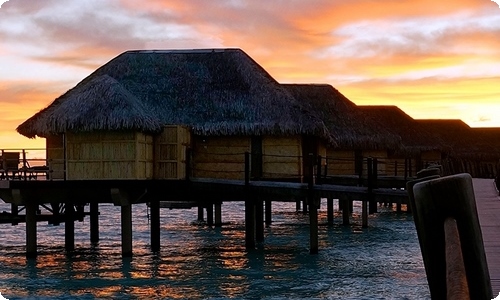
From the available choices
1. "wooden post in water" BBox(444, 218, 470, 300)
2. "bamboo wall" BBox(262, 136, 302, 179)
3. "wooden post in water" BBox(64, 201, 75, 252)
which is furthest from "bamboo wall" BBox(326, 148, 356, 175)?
"wooden post in water" BBox(444, 218, 470, 300)

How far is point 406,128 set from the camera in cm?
4316

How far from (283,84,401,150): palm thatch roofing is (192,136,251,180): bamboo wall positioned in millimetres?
11396

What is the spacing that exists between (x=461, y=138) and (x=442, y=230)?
50.0 m

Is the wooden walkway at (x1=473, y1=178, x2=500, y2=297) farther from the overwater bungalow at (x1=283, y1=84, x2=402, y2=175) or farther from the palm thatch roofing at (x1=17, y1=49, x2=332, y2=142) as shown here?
the overwater bungalow at (x1=283, y1=84, x2=402, y2=175)

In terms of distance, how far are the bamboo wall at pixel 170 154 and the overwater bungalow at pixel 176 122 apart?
0.03 meters

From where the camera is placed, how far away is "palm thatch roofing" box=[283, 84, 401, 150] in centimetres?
3341

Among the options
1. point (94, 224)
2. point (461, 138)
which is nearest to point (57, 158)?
point (94, 224)

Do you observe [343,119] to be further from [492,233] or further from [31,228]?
[492,233]

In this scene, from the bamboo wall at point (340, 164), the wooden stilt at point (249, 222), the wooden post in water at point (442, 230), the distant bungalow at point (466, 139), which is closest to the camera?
the wooden post in water at point (442, 230)

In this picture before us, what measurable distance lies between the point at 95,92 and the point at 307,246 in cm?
803

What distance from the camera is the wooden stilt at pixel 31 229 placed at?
2017cm

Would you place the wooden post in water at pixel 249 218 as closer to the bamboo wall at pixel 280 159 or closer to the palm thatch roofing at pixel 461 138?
the bamboo wall at pixel 280 159

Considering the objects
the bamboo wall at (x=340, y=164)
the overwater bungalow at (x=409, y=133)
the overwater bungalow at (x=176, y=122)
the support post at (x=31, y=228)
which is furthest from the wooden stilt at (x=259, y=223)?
the overwater bungalow at (x=409, y=133)

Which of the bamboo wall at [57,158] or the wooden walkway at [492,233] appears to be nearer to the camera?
the wooden walkway at [492,233]
